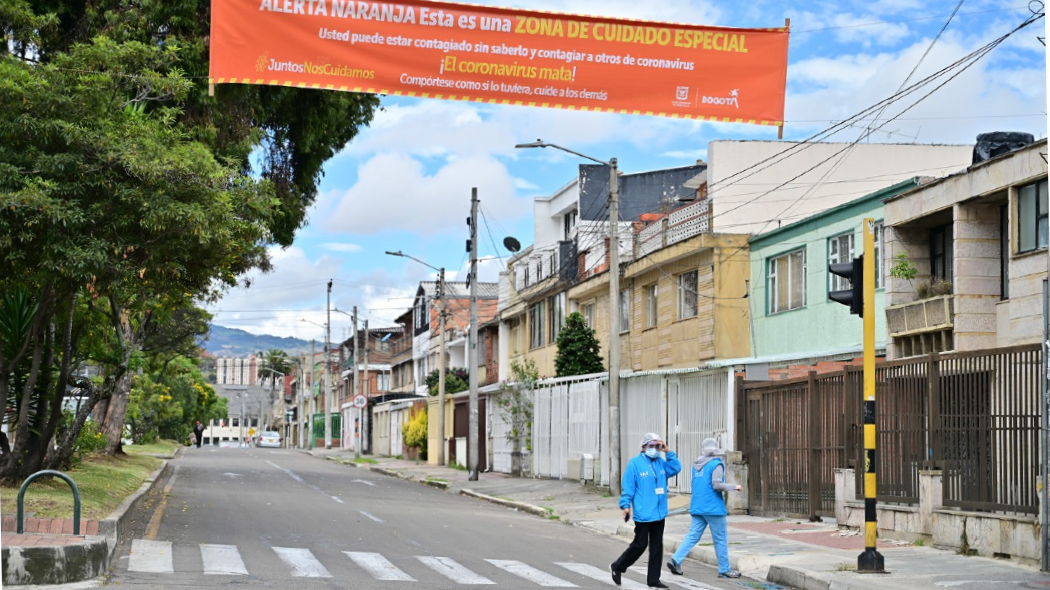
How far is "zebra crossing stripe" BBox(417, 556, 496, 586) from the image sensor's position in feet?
40.8

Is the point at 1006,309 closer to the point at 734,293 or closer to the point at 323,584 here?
the point at 734,293

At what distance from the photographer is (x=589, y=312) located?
4100 cm

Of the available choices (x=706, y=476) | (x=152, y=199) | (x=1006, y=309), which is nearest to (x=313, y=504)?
(x=152, y=199)

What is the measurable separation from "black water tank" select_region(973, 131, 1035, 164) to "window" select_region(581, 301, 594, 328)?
18628mm

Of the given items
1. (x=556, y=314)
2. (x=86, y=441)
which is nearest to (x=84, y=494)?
(x=86, y=441)

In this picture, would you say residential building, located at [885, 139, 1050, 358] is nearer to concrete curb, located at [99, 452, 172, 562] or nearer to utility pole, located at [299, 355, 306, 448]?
concrete curb, located at [99, 452, 172, 562]

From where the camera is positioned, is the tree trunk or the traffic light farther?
the tree trunk

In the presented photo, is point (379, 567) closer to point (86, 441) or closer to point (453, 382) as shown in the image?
point (86, 441)

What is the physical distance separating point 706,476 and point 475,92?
496 cm

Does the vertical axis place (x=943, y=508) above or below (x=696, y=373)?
below

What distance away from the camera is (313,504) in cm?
2381

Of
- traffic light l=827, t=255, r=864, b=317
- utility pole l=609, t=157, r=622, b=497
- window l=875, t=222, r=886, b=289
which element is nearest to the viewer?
traffic light l=827, t=255, r=864, b=317

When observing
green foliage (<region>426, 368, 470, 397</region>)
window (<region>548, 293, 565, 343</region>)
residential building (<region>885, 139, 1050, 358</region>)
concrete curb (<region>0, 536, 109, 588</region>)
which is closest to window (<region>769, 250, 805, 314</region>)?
residential building (<region>885, 139, 1050, 358</region>)

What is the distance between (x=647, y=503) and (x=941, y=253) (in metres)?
13.8
